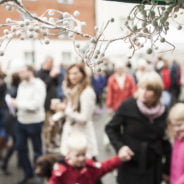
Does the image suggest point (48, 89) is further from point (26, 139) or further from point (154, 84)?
point (154, 84)

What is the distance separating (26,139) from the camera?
3.49 m

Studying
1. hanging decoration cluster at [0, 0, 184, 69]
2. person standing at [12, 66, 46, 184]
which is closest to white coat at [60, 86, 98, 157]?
person standing at [12, 66, 46, 184]

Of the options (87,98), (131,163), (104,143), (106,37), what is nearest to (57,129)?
(104,143)

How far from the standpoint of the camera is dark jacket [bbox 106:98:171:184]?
241cm

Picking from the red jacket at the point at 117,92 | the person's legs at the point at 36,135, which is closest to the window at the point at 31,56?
the person's legs at the point at 36,135

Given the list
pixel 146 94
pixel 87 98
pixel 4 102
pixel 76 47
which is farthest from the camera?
pixel 4 102

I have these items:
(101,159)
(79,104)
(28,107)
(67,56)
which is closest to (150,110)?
(79,104)

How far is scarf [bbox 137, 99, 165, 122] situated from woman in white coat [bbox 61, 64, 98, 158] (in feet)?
1.84

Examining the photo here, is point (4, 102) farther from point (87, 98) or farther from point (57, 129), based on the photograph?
point (57, 129)

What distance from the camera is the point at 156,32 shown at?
836 mm

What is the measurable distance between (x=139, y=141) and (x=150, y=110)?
214 millimetres

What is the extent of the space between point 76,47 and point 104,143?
402cm

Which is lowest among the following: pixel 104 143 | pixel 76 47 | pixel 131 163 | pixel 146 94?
pixel 104 143

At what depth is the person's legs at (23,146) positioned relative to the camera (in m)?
3.43
